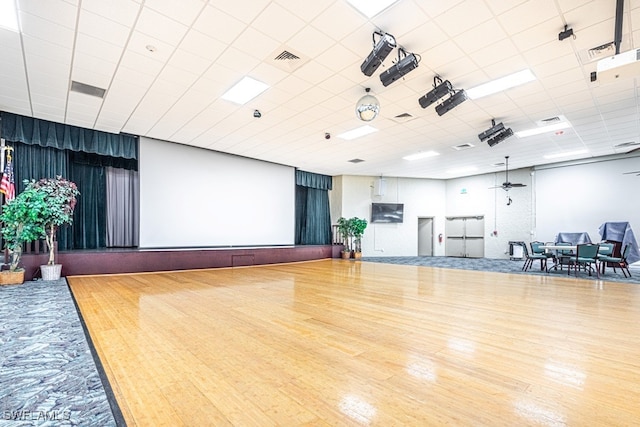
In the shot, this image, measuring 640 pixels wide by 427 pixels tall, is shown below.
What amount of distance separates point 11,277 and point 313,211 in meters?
9.40

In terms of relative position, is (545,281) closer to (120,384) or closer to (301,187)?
(120,384)

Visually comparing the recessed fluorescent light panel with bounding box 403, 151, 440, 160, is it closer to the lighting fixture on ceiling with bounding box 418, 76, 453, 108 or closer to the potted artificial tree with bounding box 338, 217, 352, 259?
the potted artificial tree with bounding box 338, 217, 352, 259

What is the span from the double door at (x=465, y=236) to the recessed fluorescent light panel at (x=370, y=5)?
469 inches

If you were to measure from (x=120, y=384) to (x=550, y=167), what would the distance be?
13.6 metres

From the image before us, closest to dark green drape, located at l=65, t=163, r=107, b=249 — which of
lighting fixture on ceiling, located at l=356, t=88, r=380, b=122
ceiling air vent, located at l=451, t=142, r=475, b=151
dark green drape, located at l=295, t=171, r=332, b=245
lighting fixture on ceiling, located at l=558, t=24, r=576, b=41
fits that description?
dark green drape, located at l=295, t=171, r=332, b=245

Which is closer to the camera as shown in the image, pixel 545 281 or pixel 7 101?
pixel 7 101

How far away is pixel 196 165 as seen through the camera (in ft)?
29.2

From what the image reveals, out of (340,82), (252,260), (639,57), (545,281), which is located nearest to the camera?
(639,57)

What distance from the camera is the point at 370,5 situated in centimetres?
334

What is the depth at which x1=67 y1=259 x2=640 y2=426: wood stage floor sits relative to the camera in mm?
1685

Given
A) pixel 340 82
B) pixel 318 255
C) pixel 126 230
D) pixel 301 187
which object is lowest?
pixel 318 255

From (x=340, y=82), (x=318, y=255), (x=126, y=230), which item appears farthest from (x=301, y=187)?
(x=340, y=82)

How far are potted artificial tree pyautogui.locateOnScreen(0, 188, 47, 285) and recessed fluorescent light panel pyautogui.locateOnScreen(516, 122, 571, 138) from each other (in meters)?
10.3

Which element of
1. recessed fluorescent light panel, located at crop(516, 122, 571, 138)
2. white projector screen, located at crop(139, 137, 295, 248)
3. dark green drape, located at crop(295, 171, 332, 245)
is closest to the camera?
recessed fluorescent light panel, located at crop(516, 122, 571, 138)
